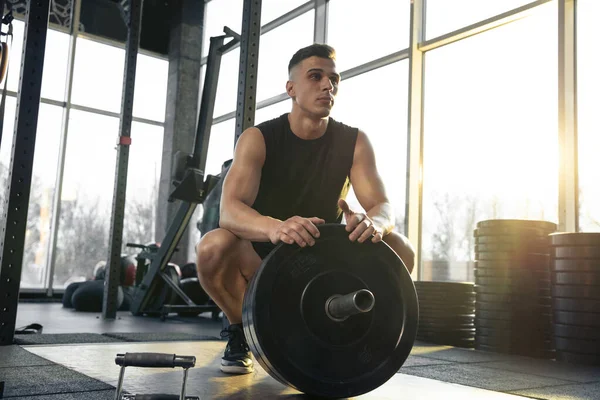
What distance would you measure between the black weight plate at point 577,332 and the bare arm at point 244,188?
78.8 inches

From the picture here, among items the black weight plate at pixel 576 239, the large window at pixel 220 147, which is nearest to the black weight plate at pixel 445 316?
the black weight plate at pixel 576 239

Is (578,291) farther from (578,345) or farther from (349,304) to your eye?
(349,304)

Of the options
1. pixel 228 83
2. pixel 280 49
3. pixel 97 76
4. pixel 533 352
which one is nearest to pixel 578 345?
pixel 533 352

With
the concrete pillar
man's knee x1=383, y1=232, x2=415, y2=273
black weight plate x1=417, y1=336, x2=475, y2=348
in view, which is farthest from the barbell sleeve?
the concrete pillar

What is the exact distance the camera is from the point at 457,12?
182 inches

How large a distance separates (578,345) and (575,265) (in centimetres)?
41

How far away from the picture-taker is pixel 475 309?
11.7 feet

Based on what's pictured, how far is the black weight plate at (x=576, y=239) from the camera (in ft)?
9.57

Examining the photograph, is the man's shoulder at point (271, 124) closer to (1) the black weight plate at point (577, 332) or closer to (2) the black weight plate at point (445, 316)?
(1) the black weight plate at point (577, 332)

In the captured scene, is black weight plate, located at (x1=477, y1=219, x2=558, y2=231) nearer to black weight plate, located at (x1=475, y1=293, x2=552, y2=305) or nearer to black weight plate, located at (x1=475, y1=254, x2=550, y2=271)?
black weight plate, located at (x1=475, y1=254, x2=550, y2=271)

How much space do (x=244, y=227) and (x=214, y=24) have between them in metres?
7.16

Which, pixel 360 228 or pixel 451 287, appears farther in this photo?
pixel 451 287

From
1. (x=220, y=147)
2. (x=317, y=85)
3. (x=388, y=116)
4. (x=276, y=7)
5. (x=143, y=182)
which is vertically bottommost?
(x=317, y=85)

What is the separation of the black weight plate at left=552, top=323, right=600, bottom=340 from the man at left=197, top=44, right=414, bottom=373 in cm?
158
